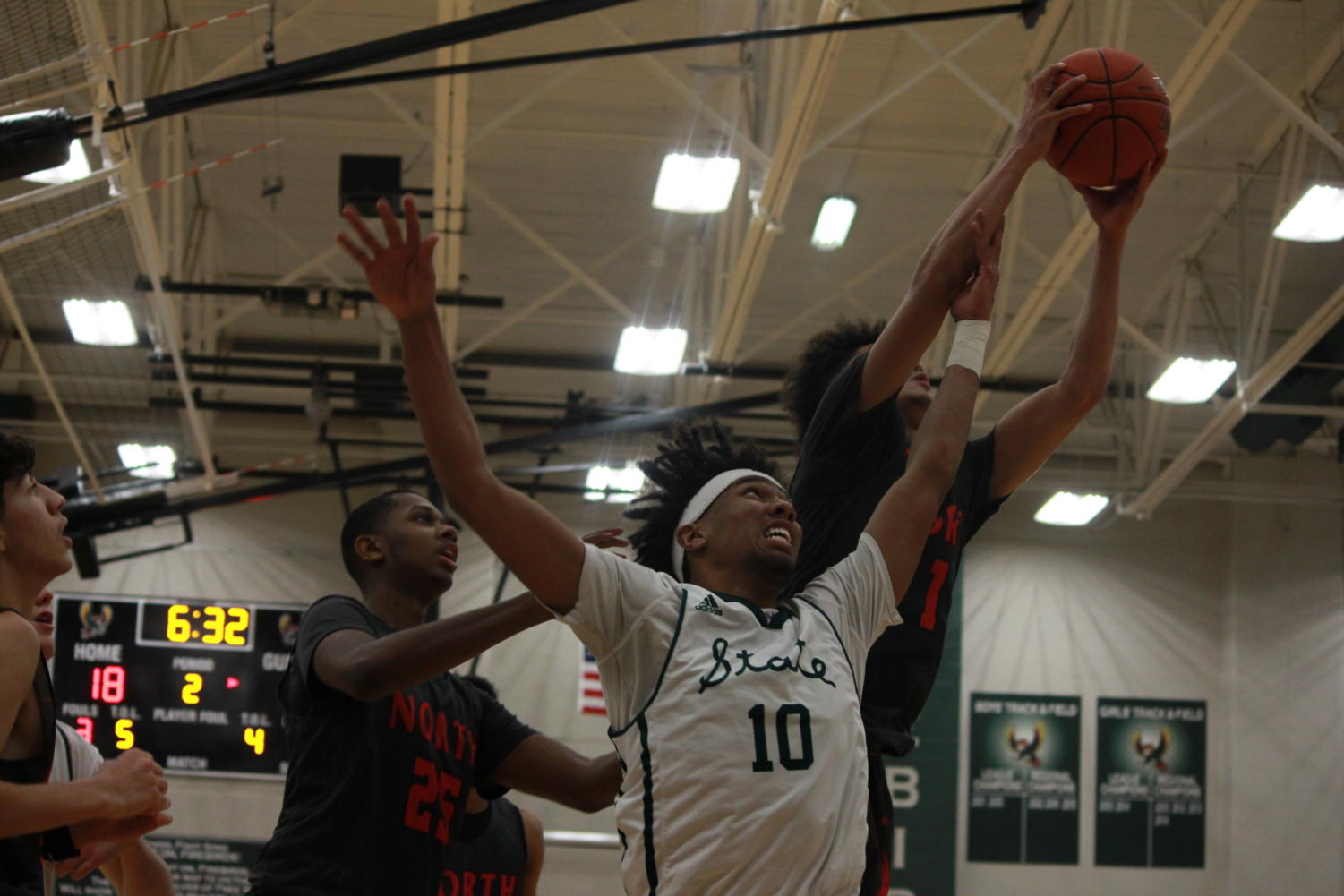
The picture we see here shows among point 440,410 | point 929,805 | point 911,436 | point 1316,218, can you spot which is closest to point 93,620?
point 929,805

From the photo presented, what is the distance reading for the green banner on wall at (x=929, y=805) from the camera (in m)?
13.9

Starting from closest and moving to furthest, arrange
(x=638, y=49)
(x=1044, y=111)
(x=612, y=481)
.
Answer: (x=1044, y=111)
(x=638, y=49)
(x=612, y=481)

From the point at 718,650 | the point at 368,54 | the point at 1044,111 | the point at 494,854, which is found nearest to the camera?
the point at 718,650

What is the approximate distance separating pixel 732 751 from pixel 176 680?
37.8ft

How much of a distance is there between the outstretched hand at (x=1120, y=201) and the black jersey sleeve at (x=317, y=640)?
6.40ft

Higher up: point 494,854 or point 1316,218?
point 1316,218

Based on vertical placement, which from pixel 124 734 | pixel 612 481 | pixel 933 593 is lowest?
pixel 124 734

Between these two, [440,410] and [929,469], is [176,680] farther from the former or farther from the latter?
[440,410]

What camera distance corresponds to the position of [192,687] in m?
13.1

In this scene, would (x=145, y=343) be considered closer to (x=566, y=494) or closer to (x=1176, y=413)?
(x=566, y=494)

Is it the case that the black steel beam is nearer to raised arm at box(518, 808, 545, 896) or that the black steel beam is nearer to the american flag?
the american flag

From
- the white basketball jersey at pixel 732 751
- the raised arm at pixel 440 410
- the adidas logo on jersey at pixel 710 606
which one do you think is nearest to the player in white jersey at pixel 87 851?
the raised arm at pixel 440 410

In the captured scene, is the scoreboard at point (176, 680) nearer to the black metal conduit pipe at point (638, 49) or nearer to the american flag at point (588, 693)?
the american flag at point (588, 693)

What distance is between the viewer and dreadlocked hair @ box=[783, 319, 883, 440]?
395 cm
